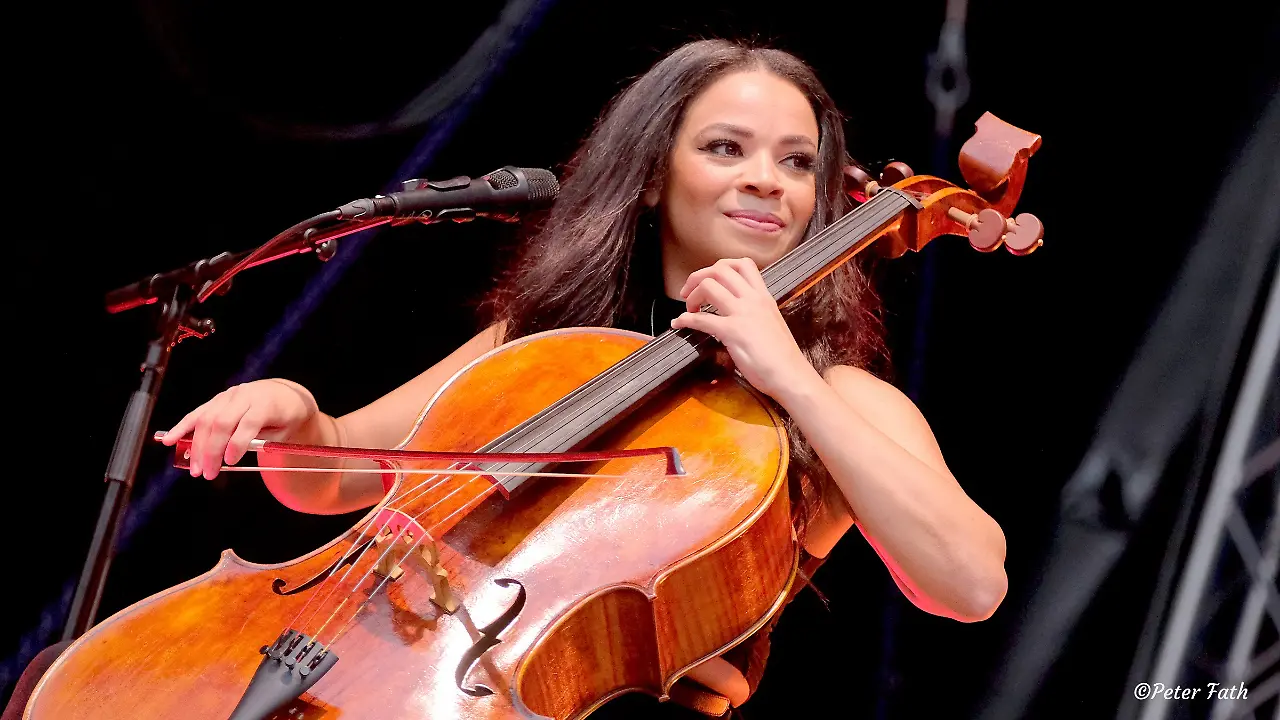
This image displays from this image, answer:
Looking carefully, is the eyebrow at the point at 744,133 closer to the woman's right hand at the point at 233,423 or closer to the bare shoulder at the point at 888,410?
the bare shoulder at the point at 888,410

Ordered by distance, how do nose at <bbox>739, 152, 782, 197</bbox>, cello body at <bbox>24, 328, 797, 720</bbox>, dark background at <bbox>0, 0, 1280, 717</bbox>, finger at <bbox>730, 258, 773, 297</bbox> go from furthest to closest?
dark background at <bbox>0, 0, 1280, 717</bbox> < nose at <bbox>739, 152, 782, 197</bbox> < finger at <bbox>730, 258, 773, 297</bbox> < cello body at <bbox>24, 328, 797, 720</bbox>

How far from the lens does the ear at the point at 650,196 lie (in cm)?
209

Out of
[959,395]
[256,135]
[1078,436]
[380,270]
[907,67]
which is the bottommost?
[1078,436]

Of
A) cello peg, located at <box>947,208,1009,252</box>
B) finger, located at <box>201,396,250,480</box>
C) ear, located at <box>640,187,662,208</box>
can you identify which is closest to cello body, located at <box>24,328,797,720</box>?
finger, located at <box>201,396,250,480</box>

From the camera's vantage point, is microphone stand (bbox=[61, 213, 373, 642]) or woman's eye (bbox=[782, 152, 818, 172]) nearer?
microphone stand (bbox=[61, 213, 373, 642])

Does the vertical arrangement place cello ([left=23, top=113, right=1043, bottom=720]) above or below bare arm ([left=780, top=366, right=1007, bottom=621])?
above

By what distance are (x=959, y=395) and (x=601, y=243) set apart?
1223mm

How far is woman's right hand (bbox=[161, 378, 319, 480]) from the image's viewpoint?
1319 mm

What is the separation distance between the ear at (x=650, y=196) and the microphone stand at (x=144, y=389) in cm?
71

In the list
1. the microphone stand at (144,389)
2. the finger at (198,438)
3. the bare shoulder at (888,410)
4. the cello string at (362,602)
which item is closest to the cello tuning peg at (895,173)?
the bare shoulder at (888,410)

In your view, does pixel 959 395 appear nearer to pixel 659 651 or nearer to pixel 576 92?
pixel 576 92

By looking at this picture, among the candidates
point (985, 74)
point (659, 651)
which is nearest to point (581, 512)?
point (659, 651)

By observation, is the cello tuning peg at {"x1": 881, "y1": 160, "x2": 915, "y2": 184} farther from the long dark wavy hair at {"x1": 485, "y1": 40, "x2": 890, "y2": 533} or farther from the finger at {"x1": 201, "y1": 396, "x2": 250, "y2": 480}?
the finger at {"x1": 201, "y1": 396, "x2": 250, "y2": 480}

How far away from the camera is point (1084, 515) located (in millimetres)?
2646
